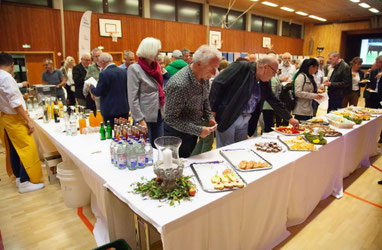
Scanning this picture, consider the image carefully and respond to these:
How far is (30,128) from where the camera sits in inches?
103

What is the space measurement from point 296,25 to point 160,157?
16015 mm

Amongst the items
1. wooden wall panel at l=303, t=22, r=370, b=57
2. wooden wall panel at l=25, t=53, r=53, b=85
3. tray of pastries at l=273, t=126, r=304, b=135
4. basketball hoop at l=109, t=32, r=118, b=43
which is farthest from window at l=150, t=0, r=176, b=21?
wooden wall panel at l=303, t=22, r=370, b=57

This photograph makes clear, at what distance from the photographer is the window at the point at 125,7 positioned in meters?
7.69

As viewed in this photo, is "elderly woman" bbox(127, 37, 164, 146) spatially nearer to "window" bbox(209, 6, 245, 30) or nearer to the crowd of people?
the crowd of people

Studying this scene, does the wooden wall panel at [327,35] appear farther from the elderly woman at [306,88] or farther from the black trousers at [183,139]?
the black trousers at [183,139]

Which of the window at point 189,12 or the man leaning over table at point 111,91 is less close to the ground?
the window at point 189,12

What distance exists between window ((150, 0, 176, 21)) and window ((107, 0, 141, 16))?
21.4 inches

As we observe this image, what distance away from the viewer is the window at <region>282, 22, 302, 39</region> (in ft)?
46.2

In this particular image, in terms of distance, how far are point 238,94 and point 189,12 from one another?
8538 mm

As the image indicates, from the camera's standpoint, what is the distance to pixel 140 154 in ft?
5.19

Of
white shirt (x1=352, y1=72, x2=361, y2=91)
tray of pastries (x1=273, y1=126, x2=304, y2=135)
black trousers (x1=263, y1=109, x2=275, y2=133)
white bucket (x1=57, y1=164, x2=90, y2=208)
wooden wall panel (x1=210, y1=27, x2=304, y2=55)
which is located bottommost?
white bucket (x1=57, y1=164, x2=90, y2=208)

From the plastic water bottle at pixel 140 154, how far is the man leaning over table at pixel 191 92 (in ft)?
0.83

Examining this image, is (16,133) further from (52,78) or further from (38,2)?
(38,2)

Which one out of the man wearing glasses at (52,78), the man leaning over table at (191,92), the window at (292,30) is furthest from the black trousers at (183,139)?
the window at (292,30)
